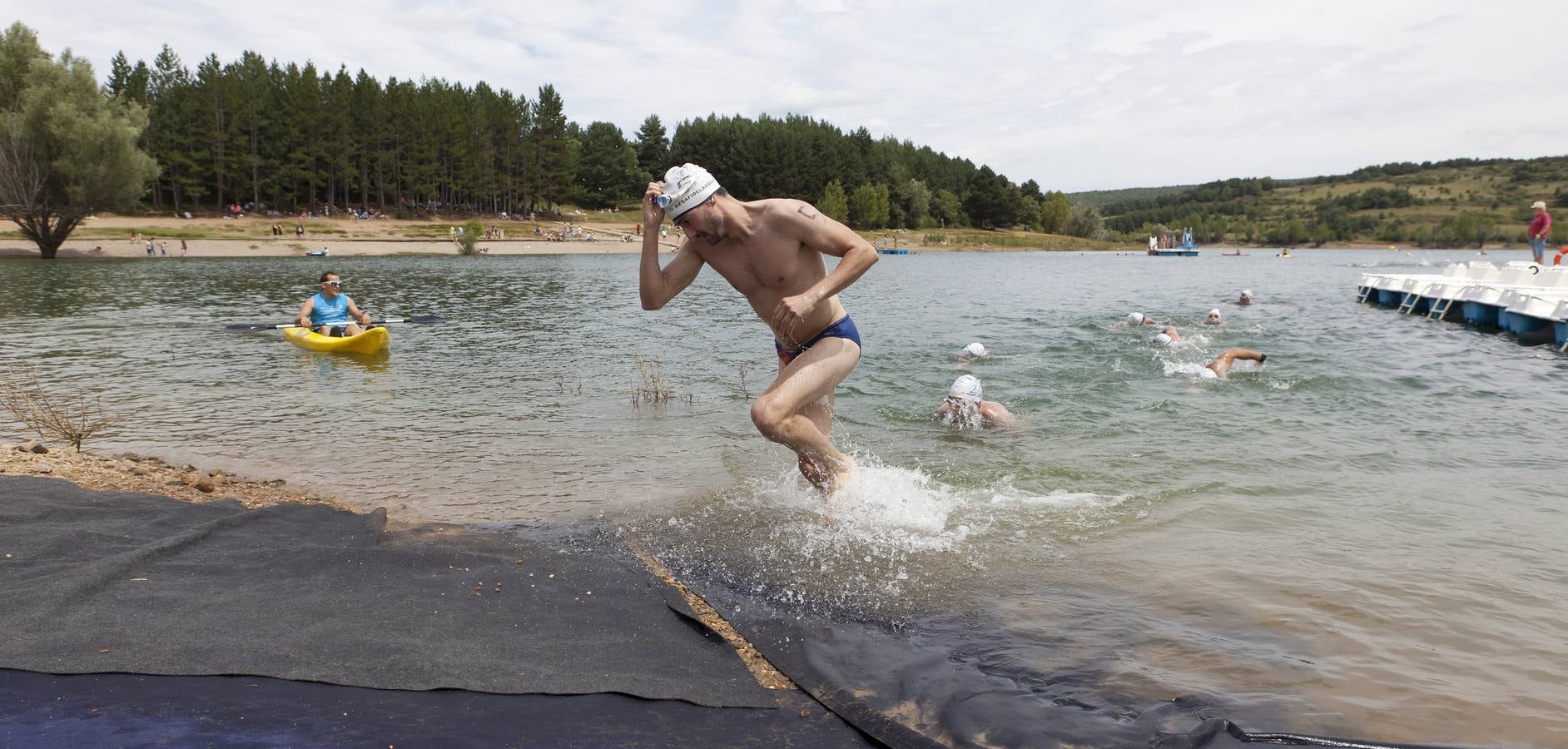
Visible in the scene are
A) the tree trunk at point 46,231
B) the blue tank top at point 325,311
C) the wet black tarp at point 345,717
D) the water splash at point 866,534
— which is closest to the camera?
the wet black tarp at point 345,717

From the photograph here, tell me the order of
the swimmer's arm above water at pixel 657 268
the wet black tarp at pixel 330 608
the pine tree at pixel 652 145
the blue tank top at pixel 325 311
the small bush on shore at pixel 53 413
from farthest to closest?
the pine tree at pixel 652 145, the blue tank top at pixel 325 311, the small bush on shore at pixel 53 413, the swimmer's arm above water at pixel 657 268, the wet black tarp at pixel 330 608

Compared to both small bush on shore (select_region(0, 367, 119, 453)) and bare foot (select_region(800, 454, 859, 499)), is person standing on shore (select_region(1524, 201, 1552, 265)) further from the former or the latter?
small bush on shore (select_region(0, 367, 119, 453))

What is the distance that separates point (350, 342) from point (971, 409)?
11686mm

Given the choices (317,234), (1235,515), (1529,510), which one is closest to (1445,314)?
(1529,510)

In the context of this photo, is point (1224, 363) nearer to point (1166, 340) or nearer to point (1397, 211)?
point (1166, 340)

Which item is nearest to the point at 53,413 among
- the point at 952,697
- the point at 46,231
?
the point at 952,697

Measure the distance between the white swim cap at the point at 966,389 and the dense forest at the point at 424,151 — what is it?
61668 mm

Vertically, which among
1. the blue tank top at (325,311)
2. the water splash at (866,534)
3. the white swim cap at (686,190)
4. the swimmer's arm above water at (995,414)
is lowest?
the water splash at (866,534)

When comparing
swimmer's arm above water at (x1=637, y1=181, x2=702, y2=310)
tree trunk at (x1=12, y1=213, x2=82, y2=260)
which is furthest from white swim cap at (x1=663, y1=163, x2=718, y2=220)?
tree trunk at (x1=12, y1=213, x2=82, y2=260)

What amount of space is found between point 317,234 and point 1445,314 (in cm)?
7091

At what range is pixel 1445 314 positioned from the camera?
23109mm

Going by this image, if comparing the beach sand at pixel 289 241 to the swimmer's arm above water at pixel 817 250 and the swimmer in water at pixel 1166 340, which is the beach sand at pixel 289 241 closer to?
the swimmer in water at pixel 1166 340

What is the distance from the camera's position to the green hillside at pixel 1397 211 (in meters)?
135

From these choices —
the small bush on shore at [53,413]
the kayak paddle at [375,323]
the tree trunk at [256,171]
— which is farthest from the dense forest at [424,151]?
the small bush on shore at [53,413]
